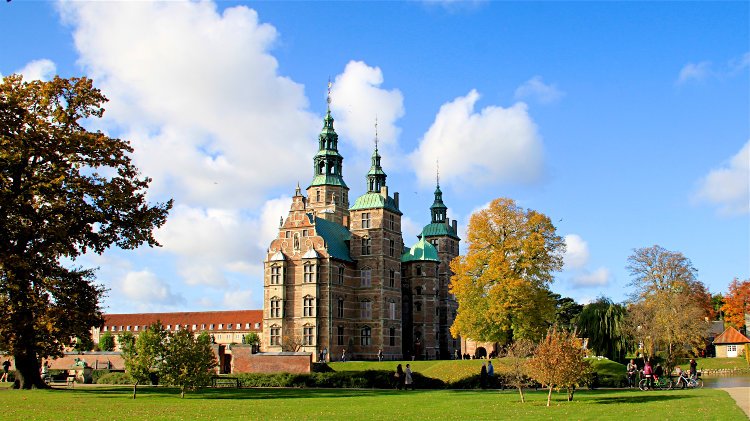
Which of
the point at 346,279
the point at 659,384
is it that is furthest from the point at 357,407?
the point at 346,279

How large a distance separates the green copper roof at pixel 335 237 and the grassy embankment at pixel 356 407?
3049 cm

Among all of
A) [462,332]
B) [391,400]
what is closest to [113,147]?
[391,400]

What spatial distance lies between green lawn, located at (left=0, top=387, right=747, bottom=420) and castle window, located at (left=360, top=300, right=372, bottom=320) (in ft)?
105

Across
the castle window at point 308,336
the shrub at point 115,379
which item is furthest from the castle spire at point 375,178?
the shrub at point 115,379

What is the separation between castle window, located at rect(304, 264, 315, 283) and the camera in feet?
198

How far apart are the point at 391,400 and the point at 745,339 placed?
6277 cm

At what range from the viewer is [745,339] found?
256 ft

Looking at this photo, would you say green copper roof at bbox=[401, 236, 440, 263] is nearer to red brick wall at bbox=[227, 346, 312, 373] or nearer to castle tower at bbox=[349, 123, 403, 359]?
castle tower at bbox=[349, 123, 403, 359]

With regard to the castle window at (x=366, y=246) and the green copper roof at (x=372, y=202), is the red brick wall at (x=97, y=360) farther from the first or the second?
the green copper roof at (x=372, y=202)

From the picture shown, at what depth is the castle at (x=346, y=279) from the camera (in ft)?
199

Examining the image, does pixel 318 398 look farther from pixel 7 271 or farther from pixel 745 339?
pixel 745 339

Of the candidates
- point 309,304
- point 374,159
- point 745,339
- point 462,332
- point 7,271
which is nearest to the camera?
point 7,271

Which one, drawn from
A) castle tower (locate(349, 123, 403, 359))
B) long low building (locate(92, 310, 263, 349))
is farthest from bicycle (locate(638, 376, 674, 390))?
long low building (locate(92, 310, 263, 349))

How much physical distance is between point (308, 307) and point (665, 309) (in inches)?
1079
